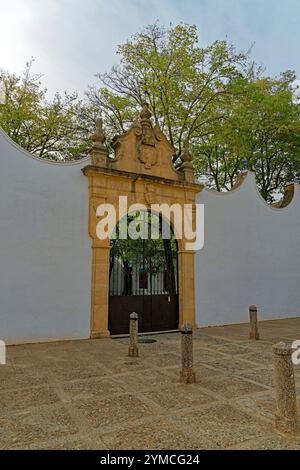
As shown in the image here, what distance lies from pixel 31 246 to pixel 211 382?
5.43m

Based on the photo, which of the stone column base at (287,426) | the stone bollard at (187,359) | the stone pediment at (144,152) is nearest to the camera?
the stone column base at (287,426)

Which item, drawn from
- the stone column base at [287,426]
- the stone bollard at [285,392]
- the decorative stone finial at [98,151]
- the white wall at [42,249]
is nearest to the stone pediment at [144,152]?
the decorative stone finial at [98,151]

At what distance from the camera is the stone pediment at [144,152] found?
9617 millimetres

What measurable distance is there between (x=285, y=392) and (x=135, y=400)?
6.17ft

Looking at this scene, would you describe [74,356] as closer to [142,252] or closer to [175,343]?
[175,343]

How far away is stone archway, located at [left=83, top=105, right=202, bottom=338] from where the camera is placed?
29.1ft

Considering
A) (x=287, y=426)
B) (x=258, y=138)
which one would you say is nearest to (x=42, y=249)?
(x=287, y=426)

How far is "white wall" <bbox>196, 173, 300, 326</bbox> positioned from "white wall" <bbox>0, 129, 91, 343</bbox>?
4155 millimetres

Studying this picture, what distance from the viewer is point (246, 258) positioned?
12.2 m

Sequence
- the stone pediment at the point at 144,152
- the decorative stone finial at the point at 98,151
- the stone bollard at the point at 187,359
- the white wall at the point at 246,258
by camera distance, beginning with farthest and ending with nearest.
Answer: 1. the white wall at the point at 246,258
2. the stone pediment at the point at 144,152
3. the decorative stone finial at the point at 98,151
4. the stone bollard at the point at 187,359

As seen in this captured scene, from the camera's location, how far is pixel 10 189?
7.99 meters

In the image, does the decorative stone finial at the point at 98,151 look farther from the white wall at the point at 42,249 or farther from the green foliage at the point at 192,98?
the green foliage at the point at 192,98

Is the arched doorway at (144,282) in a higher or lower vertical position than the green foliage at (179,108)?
lower

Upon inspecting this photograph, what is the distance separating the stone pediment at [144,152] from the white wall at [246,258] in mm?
1731
